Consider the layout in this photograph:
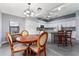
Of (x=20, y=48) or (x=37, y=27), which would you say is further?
(x=20, y=48)

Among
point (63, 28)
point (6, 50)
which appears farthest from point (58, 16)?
point (6, 50)

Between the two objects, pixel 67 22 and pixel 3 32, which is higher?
pixel 67 22

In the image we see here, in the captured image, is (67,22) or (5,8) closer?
(5,8)

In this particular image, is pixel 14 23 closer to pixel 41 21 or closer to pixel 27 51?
pixel 41 21

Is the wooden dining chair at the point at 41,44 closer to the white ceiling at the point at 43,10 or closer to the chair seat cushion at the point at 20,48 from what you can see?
the chair seat cushion at the point at 20,48

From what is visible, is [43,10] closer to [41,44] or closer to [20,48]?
[41,44]

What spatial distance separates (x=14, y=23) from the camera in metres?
1.78

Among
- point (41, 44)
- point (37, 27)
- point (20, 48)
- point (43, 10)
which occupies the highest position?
point (43, 10)

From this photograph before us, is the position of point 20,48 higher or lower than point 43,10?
lower

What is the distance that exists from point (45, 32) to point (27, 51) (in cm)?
64

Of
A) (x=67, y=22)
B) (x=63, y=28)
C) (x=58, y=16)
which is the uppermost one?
(x=58, y=16)

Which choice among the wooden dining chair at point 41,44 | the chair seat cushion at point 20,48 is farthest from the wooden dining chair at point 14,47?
the wooden dining chair at point 41,44

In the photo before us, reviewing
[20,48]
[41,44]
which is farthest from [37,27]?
[20,48]

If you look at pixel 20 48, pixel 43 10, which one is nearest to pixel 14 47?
pixel 20 48
